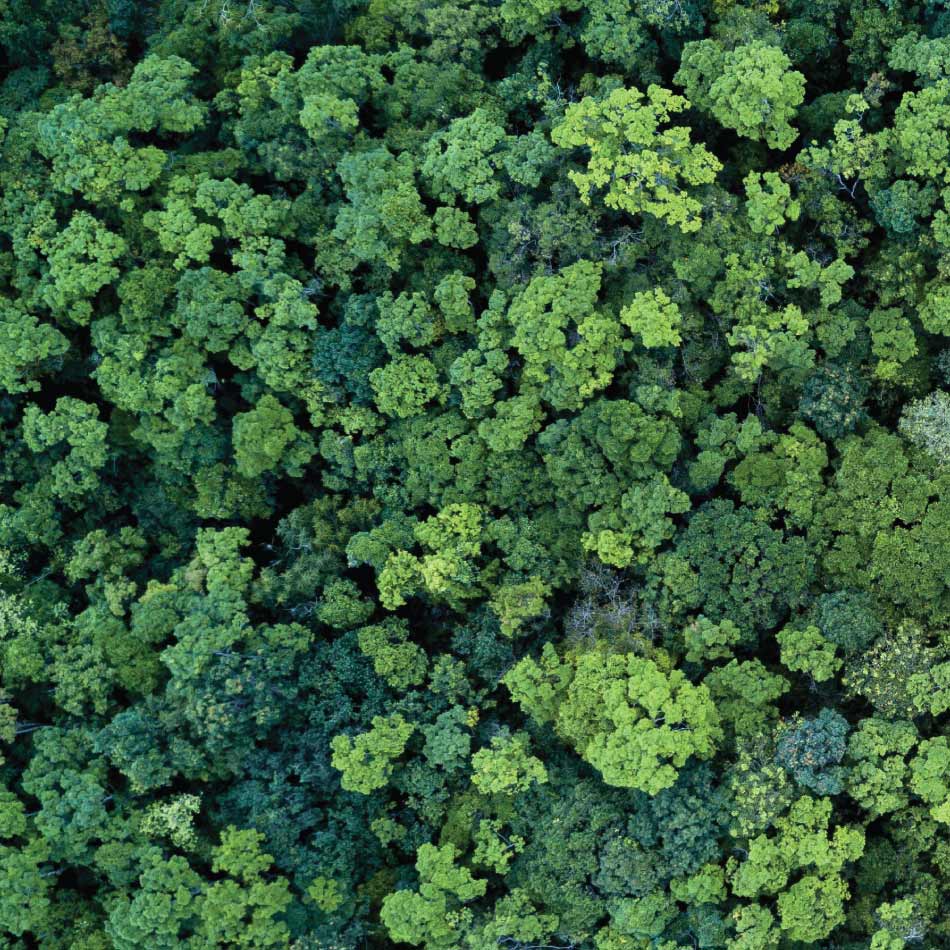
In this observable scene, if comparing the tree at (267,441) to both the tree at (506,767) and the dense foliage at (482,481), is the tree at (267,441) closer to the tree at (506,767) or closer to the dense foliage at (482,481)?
the dense foliage at (482,481)

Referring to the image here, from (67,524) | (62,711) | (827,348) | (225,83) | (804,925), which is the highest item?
(225,83)

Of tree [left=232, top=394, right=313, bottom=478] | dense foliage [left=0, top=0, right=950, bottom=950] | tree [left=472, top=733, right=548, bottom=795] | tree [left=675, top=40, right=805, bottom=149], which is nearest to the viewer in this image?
dense foliage [left=0, top=0, right=950, bottom=950]

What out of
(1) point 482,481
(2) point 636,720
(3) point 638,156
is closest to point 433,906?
(2) point 636,720

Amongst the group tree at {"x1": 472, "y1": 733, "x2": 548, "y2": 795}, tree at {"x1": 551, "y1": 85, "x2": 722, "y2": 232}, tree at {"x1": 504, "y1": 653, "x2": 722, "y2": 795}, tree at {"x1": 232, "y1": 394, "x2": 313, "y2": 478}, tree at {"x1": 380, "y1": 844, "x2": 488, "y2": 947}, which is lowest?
tree at {"x1": 380, "y1": 844, "x2": 488, "y2": 947}

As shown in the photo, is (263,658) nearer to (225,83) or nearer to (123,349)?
(123,349)

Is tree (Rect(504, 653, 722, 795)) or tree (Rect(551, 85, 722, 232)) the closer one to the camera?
tree (Rect(504, 653, 722, 795))

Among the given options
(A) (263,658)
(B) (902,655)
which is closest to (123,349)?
(A) (263,658)

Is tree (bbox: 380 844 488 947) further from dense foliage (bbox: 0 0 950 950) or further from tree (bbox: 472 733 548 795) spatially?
tree (bbox: 472 733 548 795)

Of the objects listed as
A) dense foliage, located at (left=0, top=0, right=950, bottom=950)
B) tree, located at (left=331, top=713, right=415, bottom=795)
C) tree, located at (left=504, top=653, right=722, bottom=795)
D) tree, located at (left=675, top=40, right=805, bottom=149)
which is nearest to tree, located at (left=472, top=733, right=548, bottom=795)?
dense foliage, located at (left=0, top=0, right=950, bottom=950)
